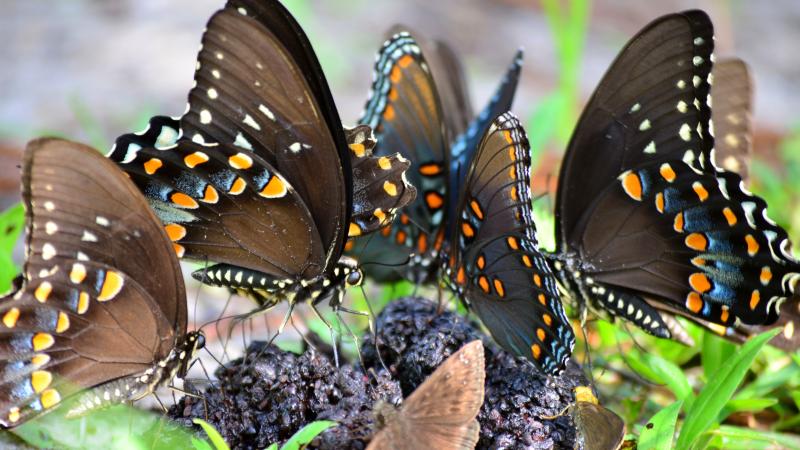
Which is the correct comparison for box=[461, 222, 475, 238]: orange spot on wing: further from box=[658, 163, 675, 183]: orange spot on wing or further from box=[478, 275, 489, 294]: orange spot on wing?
box=[658, 163, 675, 183]: orange spot on wing

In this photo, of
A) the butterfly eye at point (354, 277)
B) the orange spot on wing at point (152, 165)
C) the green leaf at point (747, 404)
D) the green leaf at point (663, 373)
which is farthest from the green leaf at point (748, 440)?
the orange spot on wing at point (152, 165)

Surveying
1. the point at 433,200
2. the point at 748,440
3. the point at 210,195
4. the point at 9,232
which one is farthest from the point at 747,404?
the point at 9,232

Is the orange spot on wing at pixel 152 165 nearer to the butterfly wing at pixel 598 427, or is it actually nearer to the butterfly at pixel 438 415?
the butterfly at pixel 438 415

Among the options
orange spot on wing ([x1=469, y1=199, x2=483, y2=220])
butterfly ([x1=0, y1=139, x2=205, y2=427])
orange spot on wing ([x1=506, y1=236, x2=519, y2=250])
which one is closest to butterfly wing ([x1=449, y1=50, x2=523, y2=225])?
orange spot on wing ([x1=469, y1=199, x2=483, y2=220])

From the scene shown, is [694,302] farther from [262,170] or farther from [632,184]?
[262,170]

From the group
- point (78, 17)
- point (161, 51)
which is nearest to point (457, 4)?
point (161, 51)

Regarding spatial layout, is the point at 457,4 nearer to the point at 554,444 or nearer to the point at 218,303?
the point at 218,303
